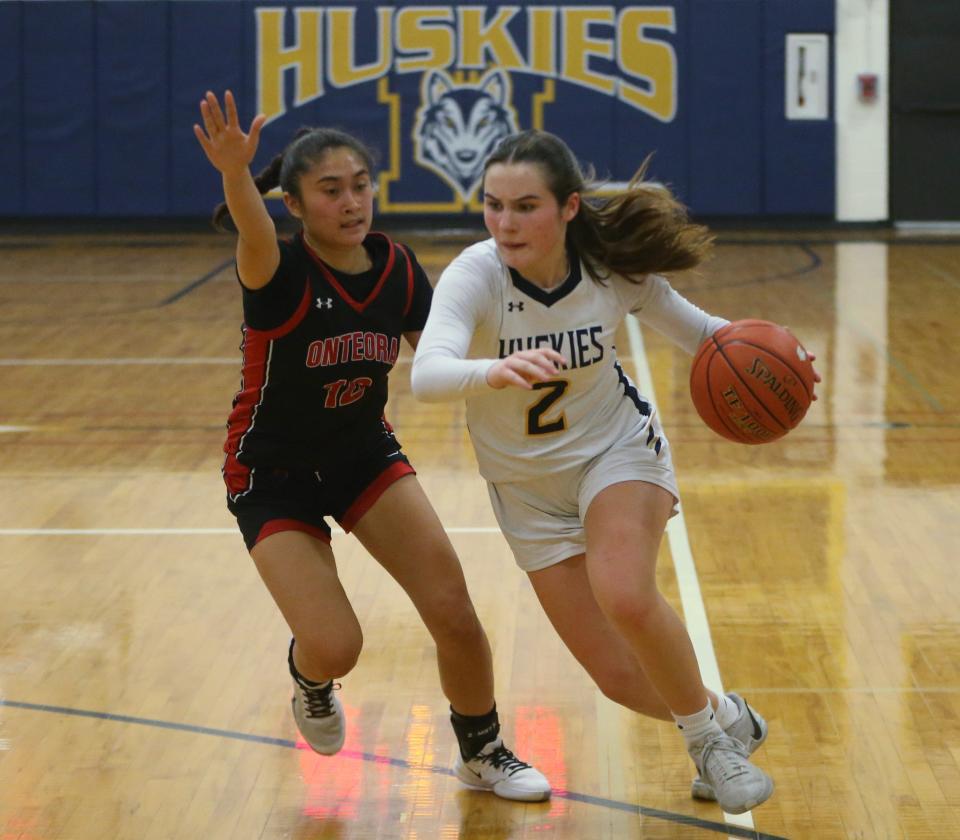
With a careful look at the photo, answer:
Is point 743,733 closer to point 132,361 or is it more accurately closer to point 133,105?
point 132,361

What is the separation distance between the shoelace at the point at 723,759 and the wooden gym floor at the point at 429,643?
191 mm

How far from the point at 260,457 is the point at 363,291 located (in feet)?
1.57

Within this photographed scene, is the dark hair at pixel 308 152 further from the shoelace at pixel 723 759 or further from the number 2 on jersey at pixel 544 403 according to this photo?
the shoelace at pixel 723 759

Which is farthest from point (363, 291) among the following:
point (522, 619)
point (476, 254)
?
point (522, 619)

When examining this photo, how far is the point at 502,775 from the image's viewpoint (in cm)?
376

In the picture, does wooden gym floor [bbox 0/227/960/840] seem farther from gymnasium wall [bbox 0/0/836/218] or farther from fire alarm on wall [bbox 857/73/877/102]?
fire alarm on wall [bbox 857/73/877/102]

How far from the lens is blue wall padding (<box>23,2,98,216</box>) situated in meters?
17.2

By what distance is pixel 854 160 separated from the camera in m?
17.3

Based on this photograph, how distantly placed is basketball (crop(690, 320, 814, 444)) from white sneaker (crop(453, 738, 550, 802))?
958 mm

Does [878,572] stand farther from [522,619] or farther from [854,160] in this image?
[854,160]

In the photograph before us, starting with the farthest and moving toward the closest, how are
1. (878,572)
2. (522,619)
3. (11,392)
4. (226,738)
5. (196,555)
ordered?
(11,392), (196,555), (878,572), (522,619), (226,738)

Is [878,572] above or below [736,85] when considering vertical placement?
below

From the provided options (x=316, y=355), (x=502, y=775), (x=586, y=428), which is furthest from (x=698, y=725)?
(x=316, y=355)

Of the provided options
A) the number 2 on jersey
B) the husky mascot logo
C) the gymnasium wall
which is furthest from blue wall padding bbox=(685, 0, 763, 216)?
the number 2 on jersey
